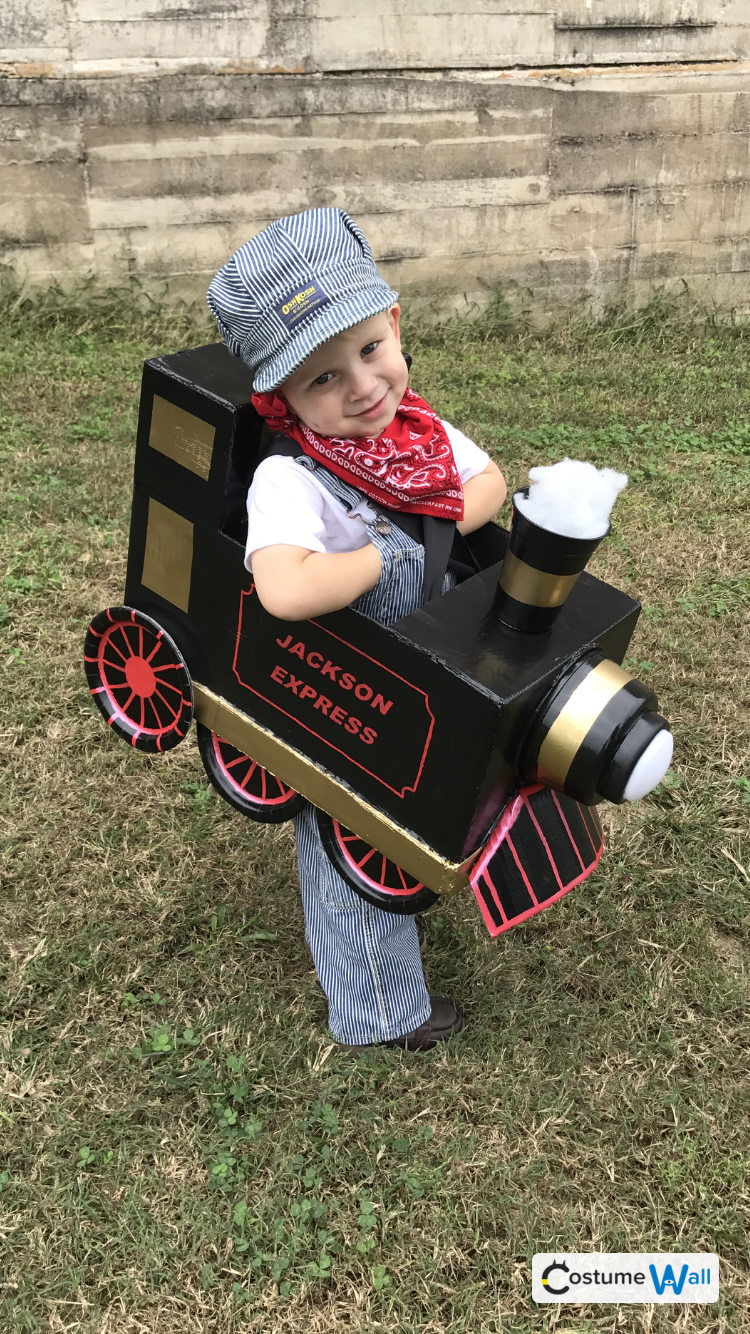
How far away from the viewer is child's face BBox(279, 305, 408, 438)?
1.60 meters

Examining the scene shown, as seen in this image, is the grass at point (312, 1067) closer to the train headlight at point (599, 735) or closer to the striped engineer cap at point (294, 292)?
the train headlight at point (599, 735)

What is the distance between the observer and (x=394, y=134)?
5121 millimetres

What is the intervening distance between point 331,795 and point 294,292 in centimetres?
86

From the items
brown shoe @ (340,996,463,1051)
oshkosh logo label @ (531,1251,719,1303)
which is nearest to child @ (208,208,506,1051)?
brown shoe @ (340,996,463,1051)

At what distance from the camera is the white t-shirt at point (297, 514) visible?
5.32 feet

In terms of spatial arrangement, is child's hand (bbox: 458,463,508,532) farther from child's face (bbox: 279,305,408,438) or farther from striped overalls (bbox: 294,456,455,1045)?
child's face (bbox: 279,305,408,438)

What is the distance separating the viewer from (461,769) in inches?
64.2

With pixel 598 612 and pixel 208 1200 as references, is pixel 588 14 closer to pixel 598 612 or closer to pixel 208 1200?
pixel 598 612

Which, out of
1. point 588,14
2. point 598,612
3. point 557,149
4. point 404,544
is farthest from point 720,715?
point 588,14

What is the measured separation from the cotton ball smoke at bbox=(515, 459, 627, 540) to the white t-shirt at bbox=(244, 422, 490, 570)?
340 millimetres

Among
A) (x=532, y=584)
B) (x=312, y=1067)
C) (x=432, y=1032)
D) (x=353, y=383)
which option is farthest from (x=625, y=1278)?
(x=353, y=383)

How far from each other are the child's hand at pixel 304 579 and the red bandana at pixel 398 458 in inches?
6.1

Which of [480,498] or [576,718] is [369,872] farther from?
[480,498]

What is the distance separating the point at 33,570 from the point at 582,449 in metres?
2.40
